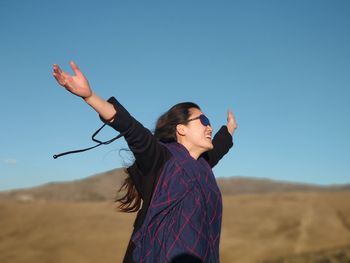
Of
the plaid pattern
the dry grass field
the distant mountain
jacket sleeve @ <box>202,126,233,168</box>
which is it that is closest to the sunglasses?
the plaid pattern

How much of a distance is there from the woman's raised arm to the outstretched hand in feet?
6.96

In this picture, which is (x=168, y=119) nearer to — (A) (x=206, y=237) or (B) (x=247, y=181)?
(A) (x=206, y=237)

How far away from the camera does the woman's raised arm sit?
2.82m

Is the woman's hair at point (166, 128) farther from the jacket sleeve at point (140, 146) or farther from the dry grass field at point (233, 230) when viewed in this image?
the dry grass field at point (233, 230)

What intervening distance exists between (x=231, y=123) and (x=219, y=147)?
1.58 ft

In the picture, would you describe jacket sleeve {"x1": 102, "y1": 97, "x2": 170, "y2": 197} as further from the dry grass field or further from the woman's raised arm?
the dry grass field

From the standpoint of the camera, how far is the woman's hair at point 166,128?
3583 millimetres

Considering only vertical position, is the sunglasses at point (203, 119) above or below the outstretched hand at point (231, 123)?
above

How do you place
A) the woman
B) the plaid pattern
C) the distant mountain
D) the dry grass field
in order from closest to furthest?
the woman < the plaid pattern < the dry grass field < the distant mountain

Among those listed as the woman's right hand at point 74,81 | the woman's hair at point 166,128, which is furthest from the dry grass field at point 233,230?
the woman's right hand at point 74,81

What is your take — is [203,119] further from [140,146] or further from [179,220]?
[179,220]

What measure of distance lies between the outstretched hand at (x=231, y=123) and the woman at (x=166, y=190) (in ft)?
4.25

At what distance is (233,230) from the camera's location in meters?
25.3

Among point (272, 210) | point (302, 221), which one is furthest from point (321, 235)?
point (272, 210)
